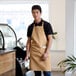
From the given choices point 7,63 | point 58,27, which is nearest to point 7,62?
point 7,63

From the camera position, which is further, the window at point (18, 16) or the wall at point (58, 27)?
the window at point (18, 16)

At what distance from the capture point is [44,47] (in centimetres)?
324

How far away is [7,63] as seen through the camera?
3.36 m

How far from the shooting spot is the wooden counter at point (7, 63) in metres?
3.20

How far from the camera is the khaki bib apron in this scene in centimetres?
322

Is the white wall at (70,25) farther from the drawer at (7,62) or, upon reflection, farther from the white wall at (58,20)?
the drawer at (7,62)

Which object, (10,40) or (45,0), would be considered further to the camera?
(45,0)

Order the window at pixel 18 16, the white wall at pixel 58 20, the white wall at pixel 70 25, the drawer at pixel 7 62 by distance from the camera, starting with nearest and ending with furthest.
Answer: the drawer at pixel 7 62 < the white wall at pixel 70 25 < the white wall at pixel 58 20 < the window at pixel 18 16

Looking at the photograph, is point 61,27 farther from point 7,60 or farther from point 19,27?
point 7,60

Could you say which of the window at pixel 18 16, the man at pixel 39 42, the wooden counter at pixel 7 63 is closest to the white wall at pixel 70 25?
the window at pixel 18 16

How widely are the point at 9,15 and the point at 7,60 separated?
4345mm

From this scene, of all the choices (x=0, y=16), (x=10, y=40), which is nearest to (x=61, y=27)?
(x=0, y=16)

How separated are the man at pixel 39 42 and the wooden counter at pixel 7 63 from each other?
0.35 m

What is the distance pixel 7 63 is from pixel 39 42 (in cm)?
57
